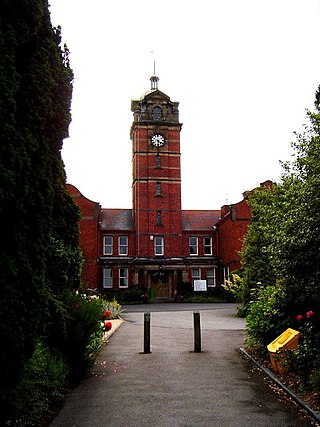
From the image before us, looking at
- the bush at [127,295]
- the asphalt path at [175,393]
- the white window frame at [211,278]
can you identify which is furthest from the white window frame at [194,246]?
the asphalt path at [175,393]

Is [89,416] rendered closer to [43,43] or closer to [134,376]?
[134,376]

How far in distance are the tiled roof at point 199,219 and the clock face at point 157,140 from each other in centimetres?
798

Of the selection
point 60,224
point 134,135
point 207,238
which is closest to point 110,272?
point 207,238

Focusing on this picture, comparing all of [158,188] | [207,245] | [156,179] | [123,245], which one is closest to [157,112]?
[156,179]

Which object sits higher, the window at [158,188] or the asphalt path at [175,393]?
the window at [158,188]

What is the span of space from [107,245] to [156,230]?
4883 mm

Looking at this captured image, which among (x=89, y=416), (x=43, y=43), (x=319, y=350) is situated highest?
(x=43, y=43)

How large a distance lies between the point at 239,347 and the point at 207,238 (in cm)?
3442

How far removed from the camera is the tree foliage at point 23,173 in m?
5.41

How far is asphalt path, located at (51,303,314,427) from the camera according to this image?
23.1 ft

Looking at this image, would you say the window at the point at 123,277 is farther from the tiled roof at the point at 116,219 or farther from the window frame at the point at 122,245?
the tiled roof at the point at 116,219

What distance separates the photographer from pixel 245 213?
4431 centimetres

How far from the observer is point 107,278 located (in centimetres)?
4491

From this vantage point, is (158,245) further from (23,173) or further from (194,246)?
(23,173)
